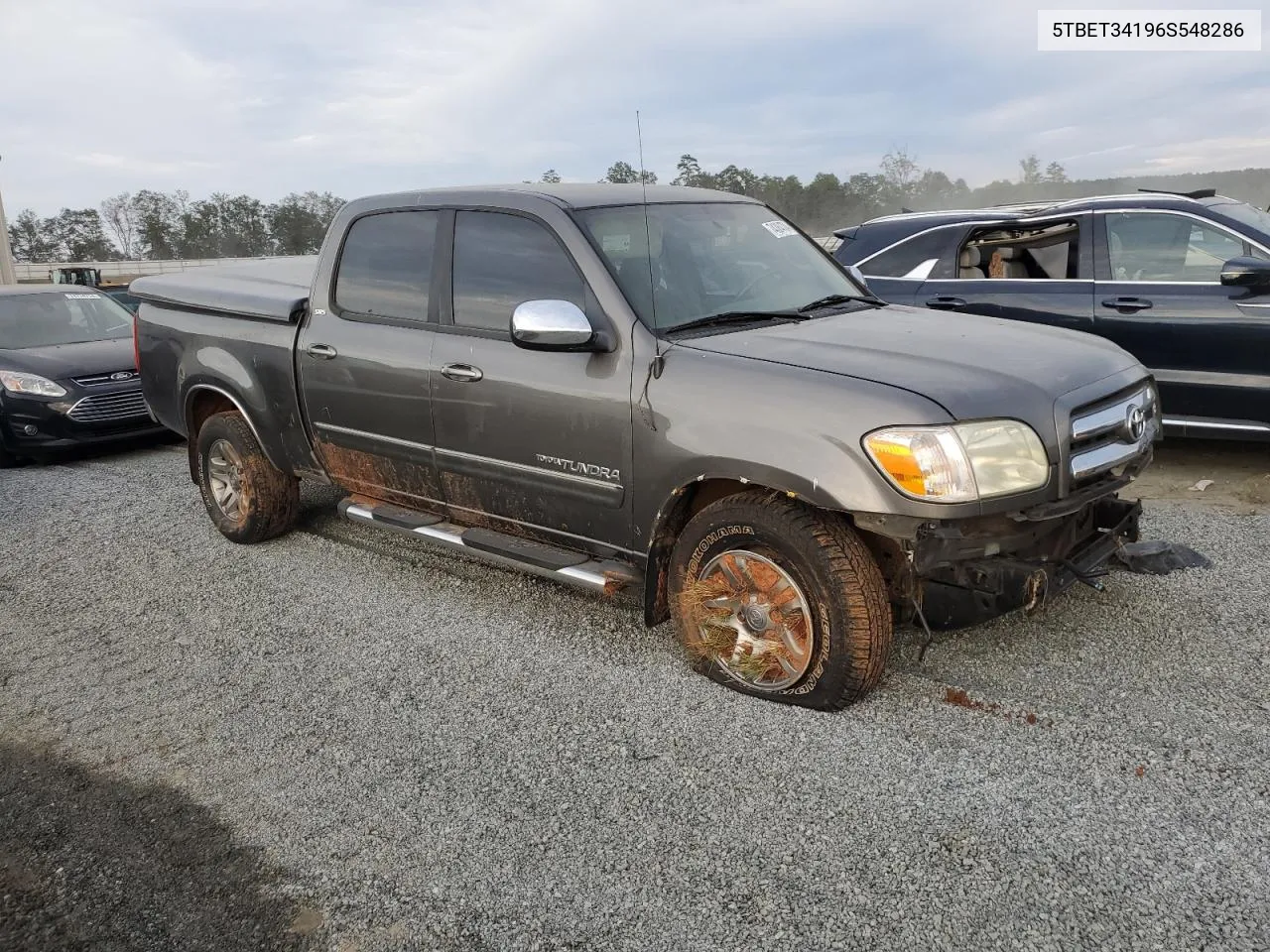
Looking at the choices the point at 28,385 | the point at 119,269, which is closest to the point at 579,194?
the point at 28,385

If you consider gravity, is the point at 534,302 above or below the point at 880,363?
above

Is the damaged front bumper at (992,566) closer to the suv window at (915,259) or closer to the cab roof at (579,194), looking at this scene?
the cab roof at (579,194)

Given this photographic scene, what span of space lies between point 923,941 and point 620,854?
842 millimetres

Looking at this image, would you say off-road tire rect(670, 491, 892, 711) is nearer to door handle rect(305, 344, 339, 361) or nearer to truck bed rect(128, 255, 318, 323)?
door handle rect(305, 344, 339, 361)

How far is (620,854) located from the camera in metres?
2.82

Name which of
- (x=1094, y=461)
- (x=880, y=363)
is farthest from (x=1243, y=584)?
(x=880, y=363)

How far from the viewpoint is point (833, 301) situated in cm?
444

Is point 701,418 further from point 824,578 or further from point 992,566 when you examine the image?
point 992,566

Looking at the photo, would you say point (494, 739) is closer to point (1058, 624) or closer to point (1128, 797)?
point (1128, 797)

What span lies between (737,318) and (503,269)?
40.8 inches

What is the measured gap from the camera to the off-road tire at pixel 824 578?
331 centimetres

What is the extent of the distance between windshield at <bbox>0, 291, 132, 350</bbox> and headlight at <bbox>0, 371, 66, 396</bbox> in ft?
2.38

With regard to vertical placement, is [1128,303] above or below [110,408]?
above

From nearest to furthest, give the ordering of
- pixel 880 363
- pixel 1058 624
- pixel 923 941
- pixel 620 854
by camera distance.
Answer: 1. pixel 923 941
2. pixel 620 854
3. pixel 880 363
4. pixel 1058 624
